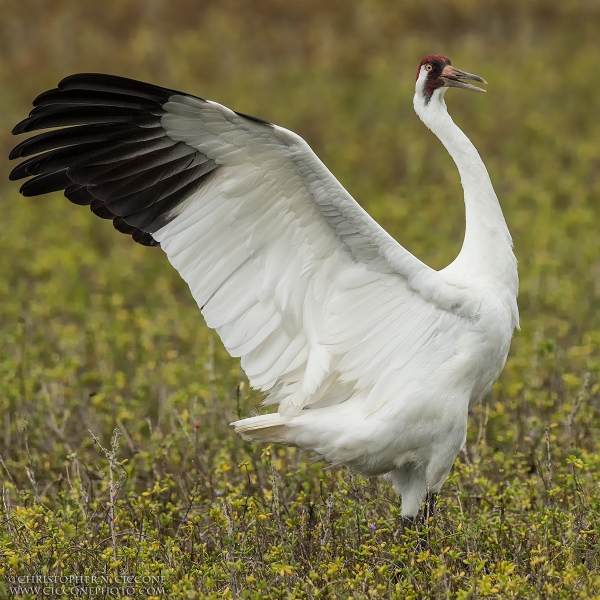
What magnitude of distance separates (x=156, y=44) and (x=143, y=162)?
12.9 metres

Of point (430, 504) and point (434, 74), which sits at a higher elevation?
point (434, 74)

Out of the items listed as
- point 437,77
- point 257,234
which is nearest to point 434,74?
point 437,77

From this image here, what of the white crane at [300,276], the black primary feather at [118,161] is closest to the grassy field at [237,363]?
the white crane at [300,276]

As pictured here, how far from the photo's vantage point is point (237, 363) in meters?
7.58

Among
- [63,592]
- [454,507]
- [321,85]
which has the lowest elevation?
[63,592]

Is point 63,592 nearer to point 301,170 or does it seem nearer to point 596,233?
point 301,170

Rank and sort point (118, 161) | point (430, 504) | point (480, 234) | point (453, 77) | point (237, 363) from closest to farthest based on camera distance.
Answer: point (118, 161), point (430, 504), point (480, 234), point (453, 77), point (237, 363)

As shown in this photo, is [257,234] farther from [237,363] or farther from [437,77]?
[237,363]

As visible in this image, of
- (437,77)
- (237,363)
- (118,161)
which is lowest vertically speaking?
(237,363)

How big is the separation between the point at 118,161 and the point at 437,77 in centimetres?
186

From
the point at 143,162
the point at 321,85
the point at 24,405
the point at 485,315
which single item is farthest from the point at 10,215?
the point at 485,315

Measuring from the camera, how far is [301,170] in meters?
4.63

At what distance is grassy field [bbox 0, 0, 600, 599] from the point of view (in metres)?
4.67

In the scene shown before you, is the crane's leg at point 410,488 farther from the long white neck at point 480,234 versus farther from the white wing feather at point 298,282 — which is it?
the long white neck at point 480,234
